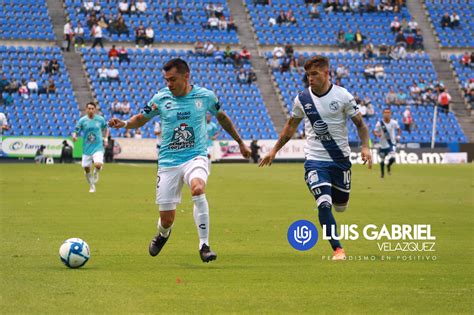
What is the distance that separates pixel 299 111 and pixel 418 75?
166 ft

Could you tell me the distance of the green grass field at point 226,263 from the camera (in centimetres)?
856

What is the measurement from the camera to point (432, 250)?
43.0 feet

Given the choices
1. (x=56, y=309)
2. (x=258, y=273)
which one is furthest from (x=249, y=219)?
(x=56, y=309)

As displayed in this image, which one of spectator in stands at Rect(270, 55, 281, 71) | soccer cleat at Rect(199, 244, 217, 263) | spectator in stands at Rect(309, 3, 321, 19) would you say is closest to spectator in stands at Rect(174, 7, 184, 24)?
spectator in stands at Rect(270, 55, 281, 71)

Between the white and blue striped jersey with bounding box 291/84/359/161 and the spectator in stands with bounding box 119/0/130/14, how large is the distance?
4735cm

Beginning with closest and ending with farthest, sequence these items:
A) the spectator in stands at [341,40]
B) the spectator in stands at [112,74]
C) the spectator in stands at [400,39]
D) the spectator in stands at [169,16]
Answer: the spectator in stands at [112,74]
the spectator in stands at [169,16]
the spectator in stands at [341,40]
the spectator in stands at [400,39]

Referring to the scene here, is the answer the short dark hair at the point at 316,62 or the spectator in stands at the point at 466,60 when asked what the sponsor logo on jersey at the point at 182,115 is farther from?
the spectator in stands at the point at 466,60

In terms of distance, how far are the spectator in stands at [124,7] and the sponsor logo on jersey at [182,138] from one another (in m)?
47.8

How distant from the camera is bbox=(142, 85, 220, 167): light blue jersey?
38.2 ft

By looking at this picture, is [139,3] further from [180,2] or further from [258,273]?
[258,273]

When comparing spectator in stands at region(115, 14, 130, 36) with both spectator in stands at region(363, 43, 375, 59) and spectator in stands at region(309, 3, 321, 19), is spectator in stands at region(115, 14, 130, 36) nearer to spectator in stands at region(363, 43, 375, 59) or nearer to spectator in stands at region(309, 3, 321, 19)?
spectator in stands at region(309, 3, 321, 19)

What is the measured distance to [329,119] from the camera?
12.2 metres

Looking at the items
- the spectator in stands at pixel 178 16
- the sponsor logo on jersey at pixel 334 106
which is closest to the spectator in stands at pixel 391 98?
the spectator in stands at pixel 178 16

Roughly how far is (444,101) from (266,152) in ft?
49.9
